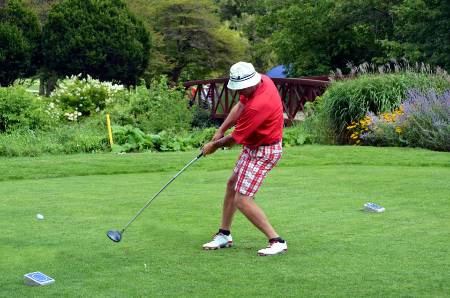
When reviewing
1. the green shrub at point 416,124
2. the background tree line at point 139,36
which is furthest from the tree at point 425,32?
the green shrub at point 416,124

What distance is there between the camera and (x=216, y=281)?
6.30 meters

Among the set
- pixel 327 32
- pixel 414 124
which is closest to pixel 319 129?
pixel 414 124

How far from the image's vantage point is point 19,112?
842 inches

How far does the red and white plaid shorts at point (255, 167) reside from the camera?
7.22 meters

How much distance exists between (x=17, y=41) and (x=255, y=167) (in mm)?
34104

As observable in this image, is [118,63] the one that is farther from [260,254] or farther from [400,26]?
[260,254]

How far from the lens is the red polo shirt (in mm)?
6984

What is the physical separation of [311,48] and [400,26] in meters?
7.47

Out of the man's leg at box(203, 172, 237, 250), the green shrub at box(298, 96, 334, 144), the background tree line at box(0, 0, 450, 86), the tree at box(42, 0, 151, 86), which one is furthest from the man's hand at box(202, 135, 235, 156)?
the tree at box(42, 0, 151, 86)

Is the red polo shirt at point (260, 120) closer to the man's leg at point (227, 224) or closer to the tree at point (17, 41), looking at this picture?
the man's leg at point (227, 224)

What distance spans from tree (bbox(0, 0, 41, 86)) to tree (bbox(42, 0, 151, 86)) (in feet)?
2.69

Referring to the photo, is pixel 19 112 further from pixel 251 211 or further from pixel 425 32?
pixel 425 32

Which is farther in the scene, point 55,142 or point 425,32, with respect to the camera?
point 425,32

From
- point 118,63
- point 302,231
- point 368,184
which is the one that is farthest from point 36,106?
point 118,63
